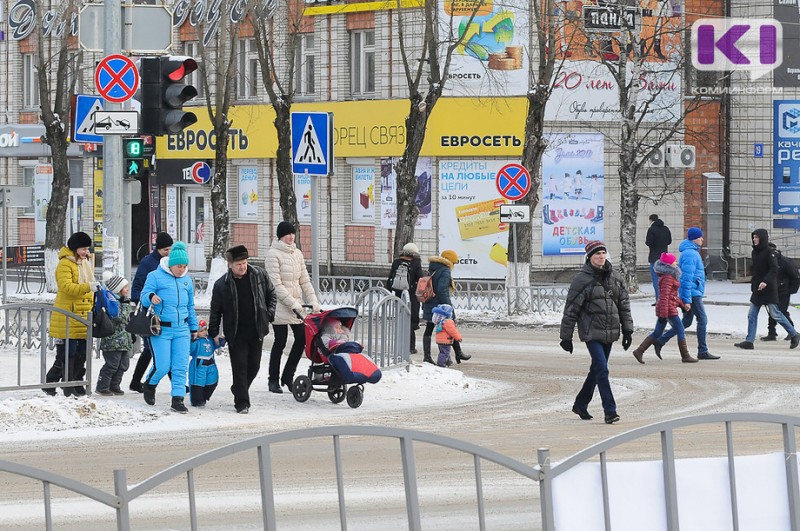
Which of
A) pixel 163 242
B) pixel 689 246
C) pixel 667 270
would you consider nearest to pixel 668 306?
pixel 667 270

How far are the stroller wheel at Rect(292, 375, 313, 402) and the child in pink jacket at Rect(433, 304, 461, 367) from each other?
409 cm

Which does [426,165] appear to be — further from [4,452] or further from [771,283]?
[4,452]

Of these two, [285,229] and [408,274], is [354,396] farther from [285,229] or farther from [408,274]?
[408,274]

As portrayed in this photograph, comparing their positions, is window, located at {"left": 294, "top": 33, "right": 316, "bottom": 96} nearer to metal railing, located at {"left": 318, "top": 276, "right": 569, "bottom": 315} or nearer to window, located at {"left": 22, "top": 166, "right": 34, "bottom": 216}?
metal railing, located at {"left": 318, "top": 276, "right": 569, "bottom": 315}

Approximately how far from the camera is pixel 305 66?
36.8 m

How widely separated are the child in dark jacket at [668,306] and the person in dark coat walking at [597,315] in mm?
5333

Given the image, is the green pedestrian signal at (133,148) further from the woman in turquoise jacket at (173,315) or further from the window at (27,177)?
the window at (27,177)

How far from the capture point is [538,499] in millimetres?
5914

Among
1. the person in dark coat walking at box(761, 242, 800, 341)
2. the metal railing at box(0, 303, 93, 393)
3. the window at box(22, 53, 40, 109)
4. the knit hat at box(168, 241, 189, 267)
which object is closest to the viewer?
the knit hat at box(168, 241, 189, 267)

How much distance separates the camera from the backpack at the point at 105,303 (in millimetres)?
13695

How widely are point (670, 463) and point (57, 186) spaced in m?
28.3

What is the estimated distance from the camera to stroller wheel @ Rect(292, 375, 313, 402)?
13883 millimetres

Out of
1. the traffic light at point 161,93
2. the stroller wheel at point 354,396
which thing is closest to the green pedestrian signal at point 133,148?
the traffic light at point 161,93

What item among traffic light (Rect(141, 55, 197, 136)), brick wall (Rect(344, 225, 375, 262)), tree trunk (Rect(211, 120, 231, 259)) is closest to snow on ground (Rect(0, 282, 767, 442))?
traffic light (Rect(141, 55, 197, 136))
